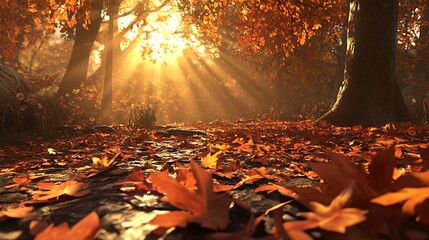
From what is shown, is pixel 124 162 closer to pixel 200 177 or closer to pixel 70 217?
pixel 70 217

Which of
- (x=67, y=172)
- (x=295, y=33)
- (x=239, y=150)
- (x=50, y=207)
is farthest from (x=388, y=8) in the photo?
(x=50, y=207)

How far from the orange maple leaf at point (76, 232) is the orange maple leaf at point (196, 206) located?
177 mm

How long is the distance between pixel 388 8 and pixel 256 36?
11.1ft

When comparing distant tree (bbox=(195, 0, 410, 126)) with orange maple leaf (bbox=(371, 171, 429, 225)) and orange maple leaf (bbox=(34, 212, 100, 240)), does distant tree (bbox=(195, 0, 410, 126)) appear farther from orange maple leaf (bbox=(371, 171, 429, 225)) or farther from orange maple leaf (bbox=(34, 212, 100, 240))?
orange maple leaf (bbox=(34, 212, 100, 240))

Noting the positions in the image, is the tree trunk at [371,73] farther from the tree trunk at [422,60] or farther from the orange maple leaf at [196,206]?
the tree trunk at [422,60]

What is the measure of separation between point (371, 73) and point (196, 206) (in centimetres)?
645

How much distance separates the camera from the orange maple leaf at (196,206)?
88cm

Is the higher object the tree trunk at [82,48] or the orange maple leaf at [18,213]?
the tree trunk at [82,48]

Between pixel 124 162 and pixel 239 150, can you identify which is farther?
pixel 239 150

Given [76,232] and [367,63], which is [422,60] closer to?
[367,63]

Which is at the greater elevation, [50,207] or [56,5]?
[56,5]

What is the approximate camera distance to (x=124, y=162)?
2549 millimetres

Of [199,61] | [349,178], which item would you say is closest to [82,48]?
[349,178]

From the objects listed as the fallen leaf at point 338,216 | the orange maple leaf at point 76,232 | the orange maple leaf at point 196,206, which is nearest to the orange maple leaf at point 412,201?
the fallen leaf at point 338,216
